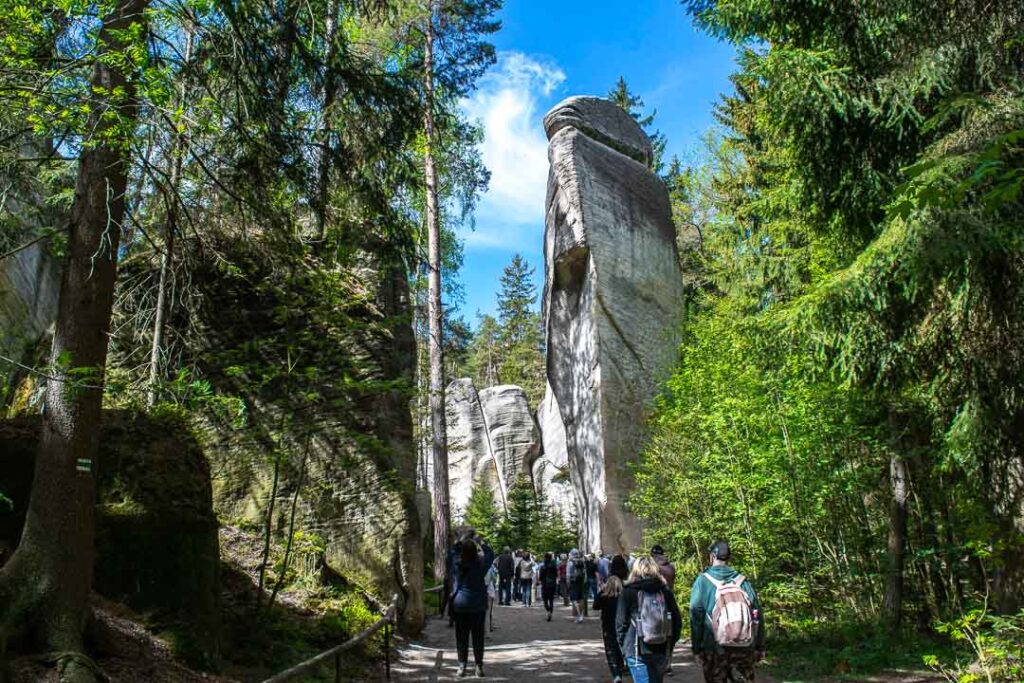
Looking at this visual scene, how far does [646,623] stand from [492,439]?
35190mm

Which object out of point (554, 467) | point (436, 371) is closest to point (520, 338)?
point (554, 467)

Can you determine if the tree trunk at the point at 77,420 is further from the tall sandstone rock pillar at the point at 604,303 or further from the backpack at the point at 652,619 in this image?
the tall sandstone rock pillar at the point at 604,303

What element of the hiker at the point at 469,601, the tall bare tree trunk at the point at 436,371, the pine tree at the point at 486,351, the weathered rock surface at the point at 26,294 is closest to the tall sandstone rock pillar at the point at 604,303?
the tall bare tree trunk at the point at 436,371

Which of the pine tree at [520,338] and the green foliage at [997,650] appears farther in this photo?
the pine tree at [520,338]

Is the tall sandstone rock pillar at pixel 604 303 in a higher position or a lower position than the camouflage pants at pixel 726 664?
higher

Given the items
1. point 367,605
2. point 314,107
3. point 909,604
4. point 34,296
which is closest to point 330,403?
point 367,605

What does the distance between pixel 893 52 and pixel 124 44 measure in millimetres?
7799

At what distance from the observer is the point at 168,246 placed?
20.7ft

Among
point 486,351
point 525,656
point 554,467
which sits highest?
point 486,351

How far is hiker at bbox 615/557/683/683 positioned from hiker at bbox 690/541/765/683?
0.25 metres

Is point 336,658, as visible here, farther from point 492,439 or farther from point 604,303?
point 492,439

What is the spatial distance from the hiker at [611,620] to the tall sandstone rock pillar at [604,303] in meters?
14.7

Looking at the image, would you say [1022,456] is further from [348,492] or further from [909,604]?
[348,492]

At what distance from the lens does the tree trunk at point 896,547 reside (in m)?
9.35
